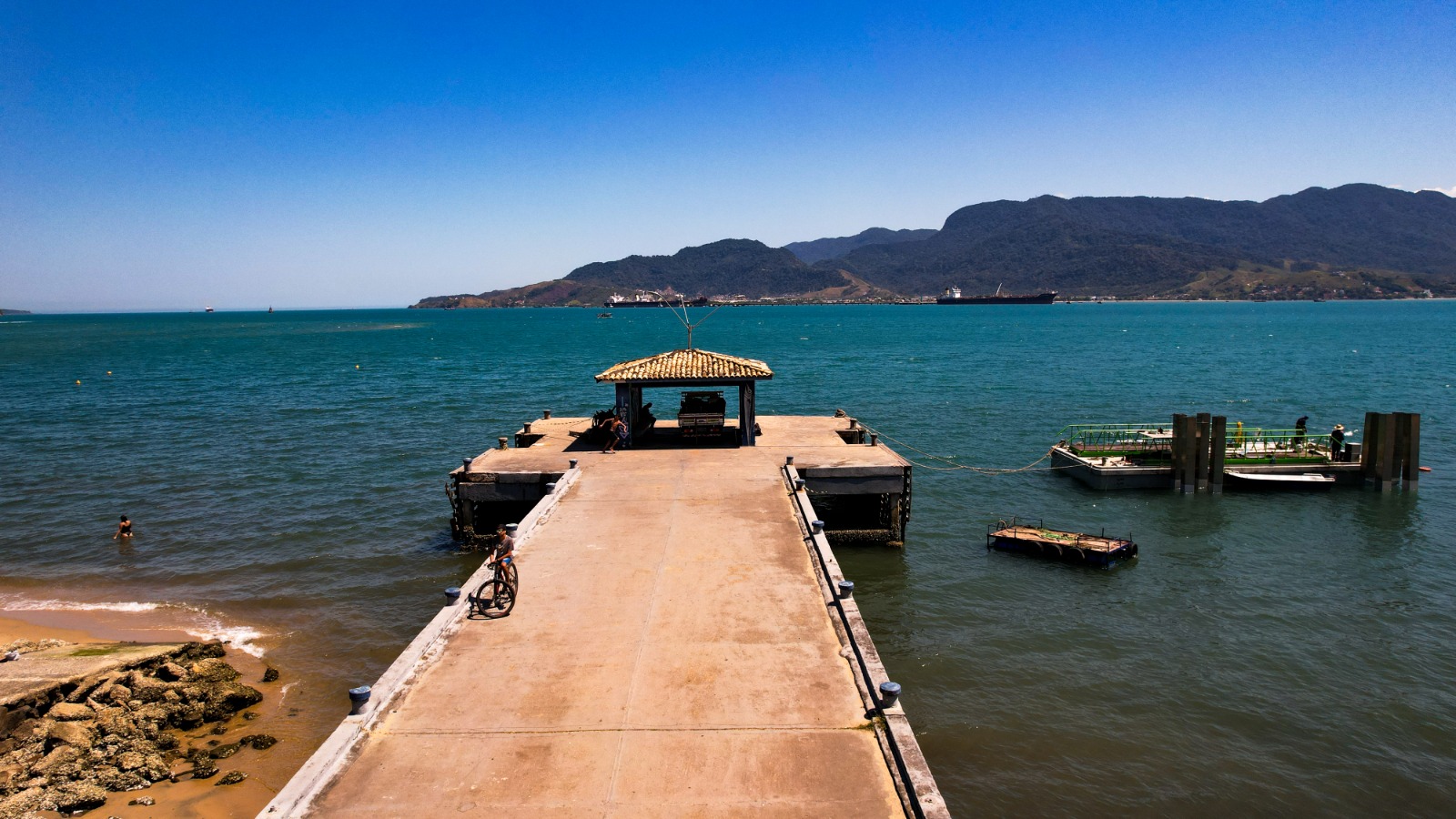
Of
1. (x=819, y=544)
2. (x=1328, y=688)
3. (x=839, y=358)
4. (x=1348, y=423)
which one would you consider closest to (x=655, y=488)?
(x=819, y=544)

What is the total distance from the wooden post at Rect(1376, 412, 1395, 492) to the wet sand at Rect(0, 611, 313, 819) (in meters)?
36.3

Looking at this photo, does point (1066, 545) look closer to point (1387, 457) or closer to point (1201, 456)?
point (1201, 456)

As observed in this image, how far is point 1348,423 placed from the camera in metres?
46.0

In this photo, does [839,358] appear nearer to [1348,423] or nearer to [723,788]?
[1348,423]

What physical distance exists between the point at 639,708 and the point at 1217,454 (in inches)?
1111

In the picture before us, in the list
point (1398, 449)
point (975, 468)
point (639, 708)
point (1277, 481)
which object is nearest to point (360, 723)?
point (639, 708)

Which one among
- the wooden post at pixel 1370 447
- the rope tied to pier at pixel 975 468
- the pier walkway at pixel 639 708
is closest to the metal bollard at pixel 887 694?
the pier walkway at pixel 639 708

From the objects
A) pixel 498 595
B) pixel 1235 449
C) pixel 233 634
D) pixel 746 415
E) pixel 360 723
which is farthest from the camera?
pixel 1235 449

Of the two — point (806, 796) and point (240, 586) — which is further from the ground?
point (806, 796)

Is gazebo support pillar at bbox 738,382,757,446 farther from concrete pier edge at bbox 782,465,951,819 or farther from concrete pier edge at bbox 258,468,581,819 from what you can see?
concrete pier edge at bbox 258,468,581,819

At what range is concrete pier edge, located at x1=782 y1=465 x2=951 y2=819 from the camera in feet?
27.1

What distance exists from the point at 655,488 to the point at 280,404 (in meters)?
47.3

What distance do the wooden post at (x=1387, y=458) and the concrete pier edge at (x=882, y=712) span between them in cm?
2734

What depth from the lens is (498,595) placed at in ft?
43.9
